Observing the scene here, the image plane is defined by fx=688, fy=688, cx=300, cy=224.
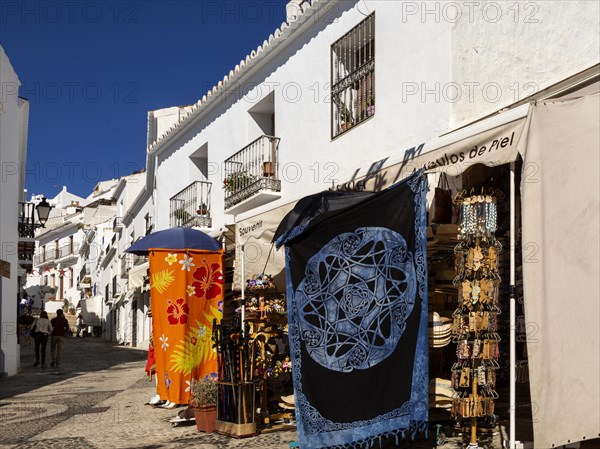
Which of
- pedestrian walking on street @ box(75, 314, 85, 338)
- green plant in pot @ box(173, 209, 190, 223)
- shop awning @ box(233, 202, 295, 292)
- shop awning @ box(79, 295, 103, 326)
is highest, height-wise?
green plant in pot @ box(173, 209, 190, 223)

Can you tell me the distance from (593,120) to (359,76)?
6283 millimetres

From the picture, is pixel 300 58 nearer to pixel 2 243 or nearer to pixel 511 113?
pixel 511 113

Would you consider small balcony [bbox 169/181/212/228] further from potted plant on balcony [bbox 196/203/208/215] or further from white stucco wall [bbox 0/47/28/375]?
white stucco wall [bbox 0/47/28/375]

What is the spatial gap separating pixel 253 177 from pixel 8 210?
24.2 ft

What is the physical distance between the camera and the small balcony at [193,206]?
1666cm

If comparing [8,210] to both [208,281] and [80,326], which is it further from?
[80,326]

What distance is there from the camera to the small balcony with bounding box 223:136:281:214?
13.4 meters

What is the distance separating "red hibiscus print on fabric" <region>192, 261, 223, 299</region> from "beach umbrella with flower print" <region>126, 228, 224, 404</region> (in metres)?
0.01

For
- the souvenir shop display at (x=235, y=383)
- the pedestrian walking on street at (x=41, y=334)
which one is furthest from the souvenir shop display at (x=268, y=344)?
the pedestrian walking on street at (x=41, y=334)

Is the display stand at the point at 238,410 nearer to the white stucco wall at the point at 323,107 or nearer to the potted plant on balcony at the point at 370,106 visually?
the white stucco wall at the point at 323,107

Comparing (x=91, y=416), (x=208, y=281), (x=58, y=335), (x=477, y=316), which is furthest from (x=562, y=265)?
(x=58, y=335)

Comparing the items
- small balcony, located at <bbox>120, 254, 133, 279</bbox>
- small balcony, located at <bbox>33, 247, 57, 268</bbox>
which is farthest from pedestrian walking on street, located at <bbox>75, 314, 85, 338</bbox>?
small balcony, located at <bbox>33, 247, 57, 268</bbox>

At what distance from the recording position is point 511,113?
5.48 meters

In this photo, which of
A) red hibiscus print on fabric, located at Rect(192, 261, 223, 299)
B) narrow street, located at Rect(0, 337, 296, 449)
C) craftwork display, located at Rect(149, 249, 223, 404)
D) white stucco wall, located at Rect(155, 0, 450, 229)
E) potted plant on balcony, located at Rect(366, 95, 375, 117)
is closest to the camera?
narrow street, located at Rect(0, 337, 296, 449)
